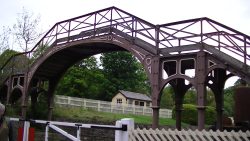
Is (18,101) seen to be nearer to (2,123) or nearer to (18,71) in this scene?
(18,71)

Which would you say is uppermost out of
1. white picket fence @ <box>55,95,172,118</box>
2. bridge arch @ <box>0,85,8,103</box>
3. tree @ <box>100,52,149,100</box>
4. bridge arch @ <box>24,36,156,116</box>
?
tree @ <box>100,52,149,100</box>

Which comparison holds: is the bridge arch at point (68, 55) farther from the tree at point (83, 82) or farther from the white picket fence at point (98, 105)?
the tree at point (83, 82)

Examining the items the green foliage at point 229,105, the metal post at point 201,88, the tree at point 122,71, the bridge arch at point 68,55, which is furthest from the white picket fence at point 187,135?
the tree at point 122,71

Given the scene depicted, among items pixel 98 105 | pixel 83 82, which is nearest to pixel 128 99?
pixel 83 82

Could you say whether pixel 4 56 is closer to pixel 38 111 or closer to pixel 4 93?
pixel 4 93

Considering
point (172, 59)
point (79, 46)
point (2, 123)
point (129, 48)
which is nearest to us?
point (2, 123)

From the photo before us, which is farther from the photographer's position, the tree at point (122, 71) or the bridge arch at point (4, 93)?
the tree at point (122, 71)

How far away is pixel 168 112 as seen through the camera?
4197 cm

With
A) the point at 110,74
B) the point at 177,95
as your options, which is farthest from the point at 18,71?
the point at 110,74

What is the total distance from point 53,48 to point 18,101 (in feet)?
20.7

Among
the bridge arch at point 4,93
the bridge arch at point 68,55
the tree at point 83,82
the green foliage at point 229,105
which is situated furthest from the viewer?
the green foliage at point 229,105

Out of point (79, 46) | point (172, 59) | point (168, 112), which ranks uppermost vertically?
point (79, 46)

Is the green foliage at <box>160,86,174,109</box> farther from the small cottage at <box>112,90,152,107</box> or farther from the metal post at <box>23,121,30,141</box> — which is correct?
the metal post at <box>23,121,30,141</box>

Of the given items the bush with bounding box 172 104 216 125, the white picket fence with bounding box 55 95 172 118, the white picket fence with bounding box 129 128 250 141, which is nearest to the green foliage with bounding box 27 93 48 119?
the white picket fence with bounding box 55 95 172 118
